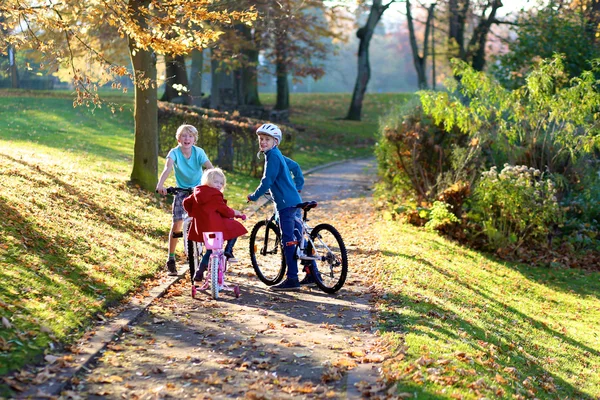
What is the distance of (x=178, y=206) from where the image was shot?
29.9 feet

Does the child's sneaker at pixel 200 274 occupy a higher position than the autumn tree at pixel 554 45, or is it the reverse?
the autumn tree at pixel 554 45

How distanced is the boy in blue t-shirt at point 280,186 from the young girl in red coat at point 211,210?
514 millimetres

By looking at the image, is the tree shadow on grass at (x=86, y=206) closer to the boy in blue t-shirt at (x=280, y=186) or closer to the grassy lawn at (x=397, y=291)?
the grassy lawn at (x=397, y=291)

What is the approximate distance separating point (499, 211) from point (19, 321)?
1004 centimetres

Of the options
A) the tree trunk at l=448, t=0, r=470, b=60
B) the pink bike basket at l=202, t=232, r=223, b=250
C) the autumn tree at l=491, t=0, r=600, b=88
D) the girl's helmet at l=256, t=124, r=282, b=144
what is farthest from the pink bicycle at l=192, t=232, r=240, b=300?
the tree trunk at l=448, t=0, r=470, b=60

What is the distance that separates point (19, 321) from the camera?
6.49m

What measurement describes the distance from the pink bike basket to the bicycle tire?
126 mm

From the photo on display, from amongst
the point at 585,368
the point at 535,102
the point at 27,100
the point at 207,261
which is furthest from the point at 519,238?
the point at 27,100

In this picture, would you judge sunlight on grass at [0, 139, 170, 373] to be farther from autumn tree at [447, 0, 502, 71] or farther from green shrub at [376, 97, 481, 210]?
autumn tree at [447, 0, 502, 71]

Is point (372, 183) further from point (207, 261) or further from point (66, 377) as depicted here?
point (66, 377)

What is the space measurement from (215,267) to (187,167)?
1432 mm

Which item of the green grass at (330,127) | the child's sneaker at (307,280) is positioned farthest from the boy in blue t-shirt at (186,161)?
the green grass at (330,127)

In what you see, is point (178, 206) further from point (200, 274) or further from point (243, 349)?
point (243, 349)

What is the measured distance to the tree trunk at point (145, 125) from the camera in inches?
559
